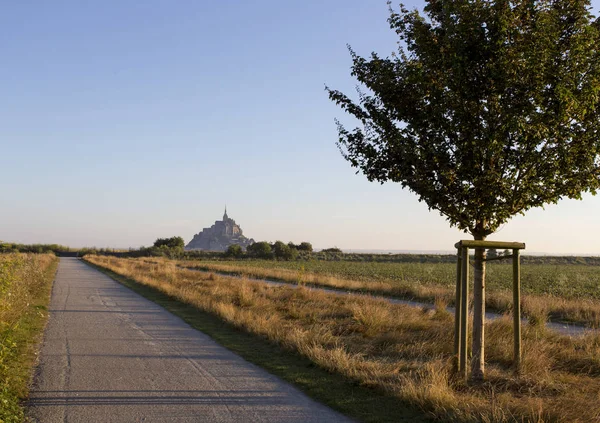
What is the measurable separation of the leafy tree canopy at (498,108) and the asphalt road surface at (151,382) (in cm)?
375

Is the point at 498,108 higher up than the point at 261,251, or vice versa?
the point at 498,108

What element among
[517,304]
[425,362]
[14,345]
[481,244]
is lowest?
[425,362]

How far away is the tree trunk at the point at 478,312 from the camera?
786 centimetres

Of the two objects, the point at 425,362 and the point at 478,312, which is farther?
the point at 425,362

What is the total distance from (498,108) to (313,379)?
16.5ft

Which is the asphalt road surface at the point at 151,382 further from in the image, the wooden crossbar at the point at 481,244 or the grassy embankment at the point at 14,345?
the wooden crossbar at the point at 481,244

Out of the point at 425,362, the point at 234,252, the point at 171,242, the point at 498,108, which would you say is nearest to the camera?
the point at 498,108

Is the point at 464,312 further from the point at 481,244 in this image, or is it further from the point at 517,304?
the point at 481,244

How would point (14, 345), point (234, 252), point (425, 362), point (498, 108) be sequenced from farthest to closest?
point (234, 252) < point (425, 362) < point (14, 345) < point (498, 108)

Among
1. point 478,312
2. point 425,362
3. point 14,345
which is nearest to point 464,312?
point 478,312

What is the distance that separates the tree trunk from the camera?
309 inches

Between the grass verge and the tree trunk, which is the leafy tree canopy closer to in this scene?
the tree trunk

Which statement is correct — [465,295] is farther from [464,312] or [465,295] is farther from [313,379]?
[313,379]

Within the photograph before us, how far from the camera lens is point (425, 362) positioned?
381 inches
